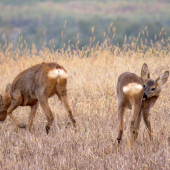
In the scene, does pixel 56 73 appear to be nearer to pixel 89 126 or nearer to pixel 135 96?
pixel 89 126

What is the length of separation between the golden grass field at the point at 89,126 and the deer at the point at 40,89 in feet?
0.70

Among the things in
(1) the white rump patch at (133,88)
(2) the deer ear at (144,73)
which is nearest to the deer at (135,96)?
(1) the white rump patch at (133,88)

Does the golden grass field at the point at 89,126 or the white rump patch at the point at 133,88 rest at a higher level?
the white rump patch at the point at 133,88

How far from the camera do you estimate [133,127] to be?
3.58 meters

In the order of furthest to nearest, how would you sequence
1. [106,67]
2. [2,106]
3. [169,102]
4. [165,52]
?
[165,52]
[106,67]
[169,102]
[2,106]

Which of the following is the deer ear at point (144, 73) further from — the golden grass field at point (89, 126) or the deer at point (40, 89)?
the deer at point (40, 89)

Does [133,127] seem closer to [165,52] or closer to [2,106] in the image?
[2,106]

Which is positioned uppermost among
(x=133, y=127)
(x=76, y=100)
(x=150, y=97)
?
(x=150, y=97)

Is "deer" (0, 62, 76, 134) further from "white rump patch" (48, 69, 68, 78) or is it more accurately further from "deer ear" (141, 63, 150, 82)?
"deer ear" (141, 63, 150, 82)

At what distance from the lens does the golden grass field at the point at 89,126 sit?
11.0 feet

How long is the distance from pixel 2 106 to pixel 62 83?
1.58 m

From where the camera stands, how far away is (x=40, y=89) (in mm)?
4547

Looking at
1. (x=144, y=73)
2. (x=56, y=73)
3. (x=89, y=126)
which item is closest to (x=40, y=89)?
(x=56, y=73)

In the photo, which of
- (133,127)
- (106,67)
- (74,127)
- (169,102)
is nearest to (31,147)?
(74,127)
